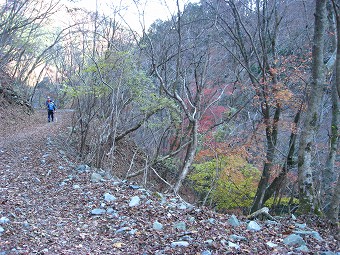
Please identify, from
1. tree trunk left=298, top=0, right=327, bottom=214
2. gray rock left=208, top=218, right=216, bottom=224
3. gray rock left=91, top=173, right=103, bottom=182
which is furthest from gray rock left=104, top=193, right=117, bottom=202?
tree trunk left=298, top=0, right=327, bottom=214

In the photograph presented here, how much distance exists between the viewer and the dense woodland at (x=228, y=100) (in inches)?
346

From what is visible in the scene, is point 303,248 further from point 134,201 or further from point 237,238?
point 134,201

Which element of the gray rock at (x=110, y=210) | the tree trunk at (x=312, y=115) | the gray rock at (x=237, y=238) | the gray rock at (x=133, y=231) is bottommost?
the gray rock at (x=110, y=210)

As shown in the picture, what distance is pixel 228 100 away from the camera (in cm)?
1753

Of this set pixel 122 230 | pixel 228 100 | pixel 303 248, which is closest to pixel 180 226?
pixel 122 230

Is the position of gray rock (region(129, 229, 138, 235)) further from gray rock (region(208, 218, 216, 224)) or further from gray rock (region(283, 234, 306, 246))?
gray rock (region(283, 234, 306, 246))

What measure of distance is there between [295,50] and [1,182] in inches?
481

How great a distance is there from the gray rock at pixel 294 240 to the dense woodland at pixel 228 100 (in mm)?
1925

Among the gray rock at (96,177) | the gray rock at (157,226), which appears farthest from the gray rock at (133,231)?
the gray rock at (96,177)

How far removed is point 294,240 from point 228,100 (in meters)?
13.8

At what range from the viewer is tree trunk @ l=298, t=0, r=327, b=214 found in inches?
231

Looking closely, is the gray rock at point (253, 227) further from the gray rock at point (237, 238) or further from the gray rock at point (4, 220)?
the gray rock at point (4, 220)

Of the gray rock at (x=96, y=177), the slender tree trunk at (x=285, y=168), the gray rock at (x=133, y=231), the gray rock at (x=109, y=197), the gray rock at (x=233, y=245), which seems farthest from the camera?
the slender tree trunk at (x=285, y=168)

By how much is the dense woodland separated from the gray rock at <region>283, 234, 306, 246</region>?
1.92 metres
